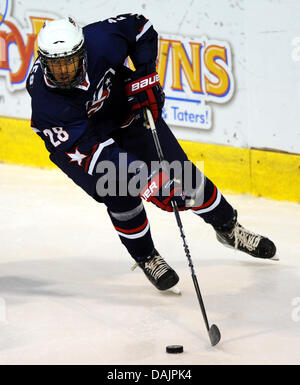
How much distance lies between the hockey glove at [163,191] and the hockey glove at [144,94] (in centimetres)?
34

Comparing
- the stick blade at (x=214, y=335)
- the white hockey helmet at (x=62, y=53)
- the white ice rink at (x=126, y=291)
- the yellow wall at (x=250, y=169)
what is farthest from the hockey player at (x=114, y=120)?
the yellow wall at (x=250, y=169)

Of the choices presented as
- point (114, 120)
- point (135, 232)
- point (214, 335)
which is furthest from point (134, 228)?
point (214, 335)

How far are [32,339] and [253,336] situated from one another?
764mm

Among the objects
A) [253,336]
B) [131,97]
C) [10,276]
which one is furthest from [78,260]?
[253,336]

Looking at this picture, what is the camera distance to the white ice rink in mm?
3238

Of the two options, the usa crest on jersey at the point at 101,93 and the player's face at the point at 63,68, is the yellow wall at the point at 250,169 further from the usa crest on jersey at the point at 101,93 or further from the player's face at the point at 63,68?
the player's face at the point at 63,68

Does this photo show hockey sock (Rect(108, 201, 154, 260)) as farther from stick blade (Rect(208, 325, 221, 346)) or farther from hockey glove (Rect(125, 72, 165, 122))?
stick blade (Rect(208, 325, 221, 346))

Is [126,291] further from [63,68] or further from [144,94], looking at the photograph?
[63,68]

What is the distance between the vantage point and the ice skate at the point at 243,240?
4098 millimetres

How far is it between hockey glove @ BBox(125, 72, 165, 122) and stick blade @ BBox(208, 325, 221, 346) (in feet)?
3.18

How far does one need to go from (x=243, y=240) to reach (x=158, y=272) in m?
0.46

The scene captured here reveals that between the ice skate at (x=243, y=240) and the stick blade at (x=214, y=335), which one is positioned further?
the ice skate at (x=243, y=240)

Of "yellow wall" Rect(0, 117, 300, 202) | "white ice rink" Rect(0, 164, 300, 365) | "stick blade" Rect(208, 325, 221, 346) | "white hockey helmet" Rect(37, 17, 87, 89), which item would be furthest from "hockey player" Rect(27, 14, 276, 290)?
"yellow wall" Rect(0, 117, 300, 202)

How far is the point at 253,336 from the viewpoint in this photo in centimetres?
334
